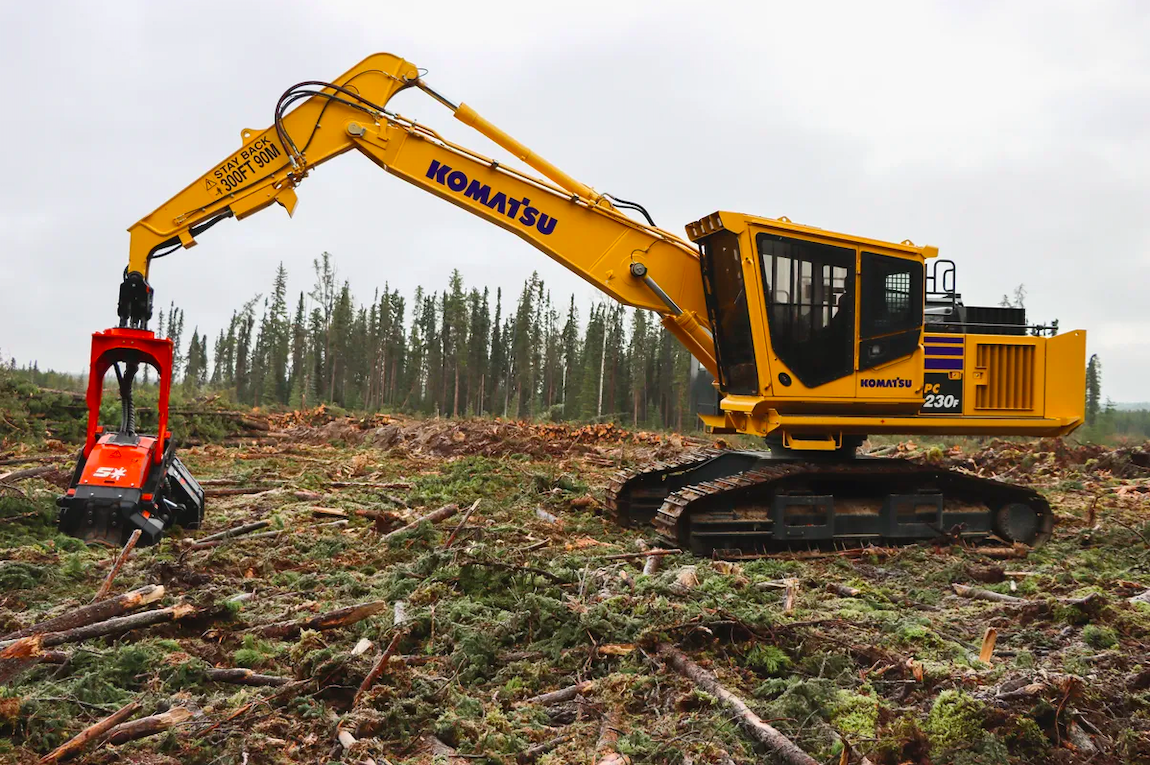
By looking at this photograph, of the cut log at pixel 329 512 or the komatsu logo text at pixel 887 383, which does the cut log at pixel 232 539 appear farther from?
the komatsu logo text at pixel 887 383

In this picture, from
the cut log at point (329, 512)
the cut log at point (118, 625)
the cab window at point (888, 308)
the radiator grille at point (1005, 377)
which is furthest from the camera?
the cut log at point (329, 512)

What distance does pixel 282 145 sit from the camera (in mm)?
8547

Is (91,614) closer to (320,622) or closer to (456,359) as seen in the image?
(320,622)

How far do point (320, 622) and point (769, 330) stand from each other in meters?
5.24

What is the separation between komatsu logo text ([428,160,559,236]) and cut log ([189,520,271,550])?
4.13m

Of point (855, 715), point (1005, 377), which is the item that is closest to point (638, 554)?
point (855, 715)

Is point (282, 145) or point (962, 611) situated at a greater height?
point (282, 145)

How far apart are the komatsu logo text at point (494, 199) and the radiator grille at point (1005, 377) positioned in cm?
512

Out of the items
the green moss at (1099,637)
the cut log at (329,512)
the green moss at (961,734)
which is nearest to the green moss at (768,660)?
the green moss at (961,734)

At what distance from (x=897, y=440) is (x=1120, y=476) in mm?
8317

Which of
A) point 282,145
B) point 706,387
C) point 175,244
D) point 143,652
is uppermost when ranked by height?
point 282,145

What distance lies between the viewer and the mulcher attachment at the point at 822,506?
822 cm

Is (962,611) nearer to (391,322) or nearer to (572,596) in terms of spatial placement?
(572,596)

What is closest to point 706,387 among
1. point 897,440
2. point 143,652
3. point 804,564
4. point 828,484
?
point 828,484
